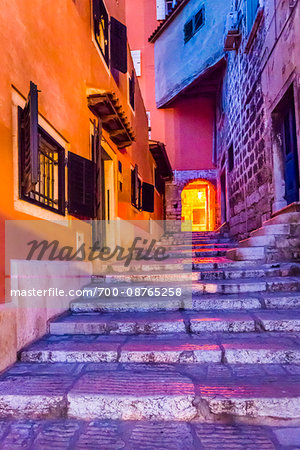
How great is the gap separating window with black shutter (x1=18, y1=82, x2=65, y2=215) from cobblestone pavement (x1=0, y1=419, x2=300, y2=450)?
79.5 inches

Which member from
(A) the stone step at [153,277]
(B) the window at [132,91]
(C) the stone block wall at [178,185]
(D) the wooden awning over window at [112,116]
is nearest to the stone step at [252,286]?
(A) the stone step at [153,277]

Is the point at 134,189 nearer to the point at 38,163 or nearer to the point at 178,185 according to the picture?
the point at 38,163

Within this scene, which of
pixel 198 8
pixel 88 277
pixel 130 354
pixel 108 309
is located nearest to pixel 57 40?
pixel 88 277

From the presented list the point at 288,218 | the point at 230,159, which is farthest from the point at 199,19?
the point at 288,218

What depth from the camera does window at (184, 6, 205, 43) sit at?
13766 millimetres

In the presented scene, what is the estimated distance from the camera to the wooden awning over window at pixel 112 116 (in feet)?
17.7

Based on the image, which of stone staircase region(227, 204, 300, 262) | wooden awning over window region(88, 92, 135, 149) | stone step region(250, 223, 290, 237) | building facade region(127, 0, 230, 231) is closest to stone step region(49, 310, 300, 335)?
stone staircase region(227, 204, 300, 262)

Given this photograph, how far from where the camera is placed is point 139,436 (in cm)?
183

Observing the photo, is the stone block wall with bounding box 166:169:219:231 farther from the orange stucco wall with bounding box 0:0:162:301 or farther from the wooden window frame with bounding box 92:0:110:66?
the wooden window frame with bounding box 92:0:110:66

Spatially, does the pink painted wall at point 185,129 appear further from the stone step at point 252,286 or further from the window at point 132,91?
the stone step at point 252,286

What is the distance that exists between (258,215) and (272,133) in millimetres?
1820

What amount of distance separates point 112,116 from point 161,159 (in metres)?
7.75

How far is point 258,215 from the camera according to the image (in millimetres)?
6965

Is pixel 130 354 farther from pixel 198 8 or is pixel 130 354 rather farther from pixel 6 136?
pixel 198 8
